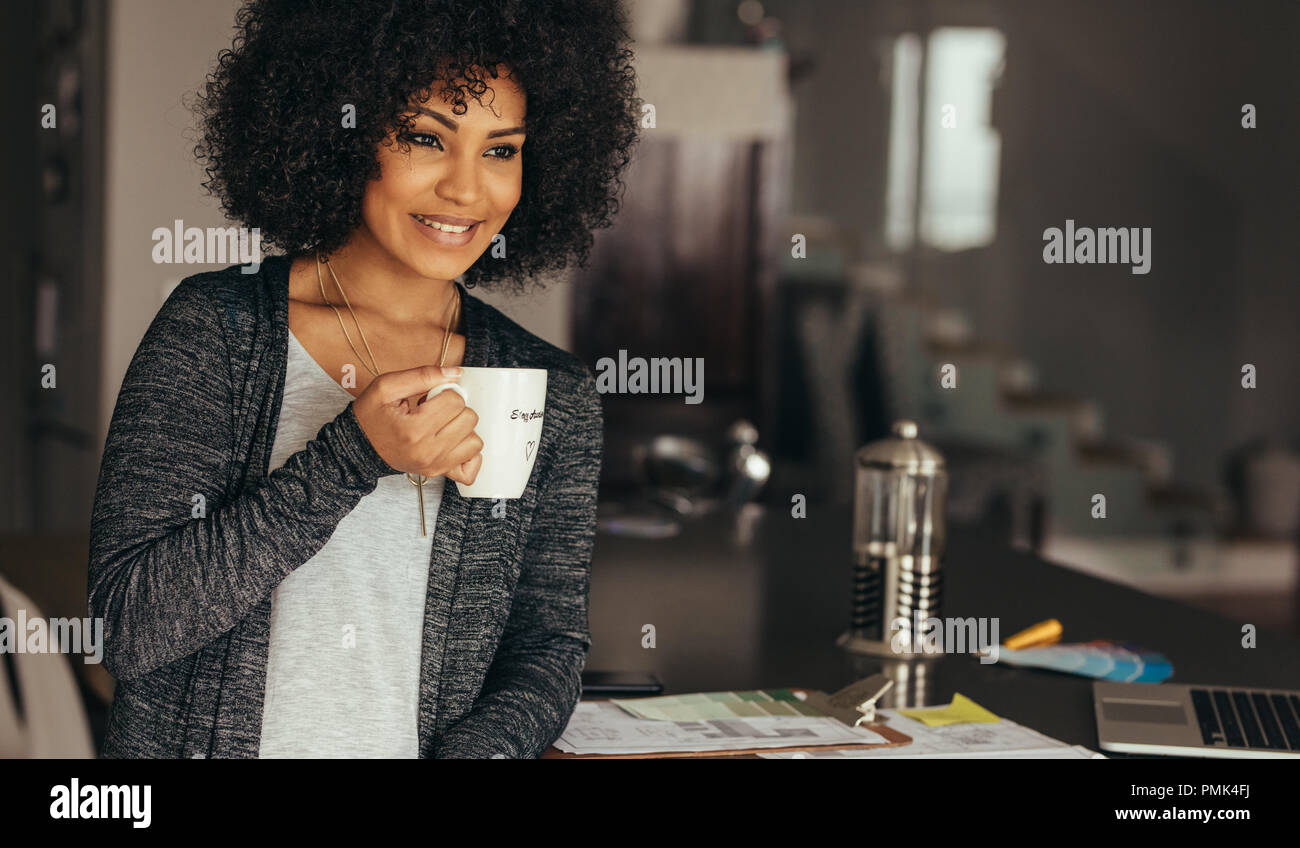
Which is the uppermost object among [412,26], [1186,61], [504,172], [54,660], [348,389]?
[1186,61]

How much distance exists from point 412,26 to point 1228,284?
706 centimetres

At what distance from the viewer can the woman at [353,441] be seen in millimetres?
979

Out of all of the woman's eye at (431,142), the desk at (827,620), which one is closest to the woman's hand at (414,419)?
the woman's eye at (431,142)

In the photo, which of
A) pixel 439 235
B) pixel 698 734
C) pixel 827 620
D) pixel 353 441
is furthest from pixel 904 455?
pixel 353 441

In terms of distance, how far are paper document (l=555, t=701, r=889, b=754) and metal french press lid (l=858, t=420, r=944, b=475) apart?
0.45m

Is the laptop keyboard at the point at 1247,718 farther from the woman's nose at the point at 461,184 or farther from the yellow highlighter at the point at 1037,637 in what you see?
the woman's nose at the point at 461,184

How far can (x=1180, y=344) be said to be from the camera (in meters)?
7.32

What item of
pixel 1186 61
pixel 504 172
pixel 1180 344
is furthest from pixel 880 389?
pixel 504 172

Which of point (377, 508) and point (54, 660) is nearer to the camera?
point (377, 508)

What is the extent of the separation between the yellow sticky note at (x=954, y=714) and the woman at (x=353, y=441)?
337mm

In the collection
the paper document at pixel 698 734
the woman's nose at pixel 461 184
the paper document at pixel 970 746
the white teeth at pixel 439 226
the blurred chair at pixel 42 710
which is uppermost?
the woman's nose at pixel 461 184

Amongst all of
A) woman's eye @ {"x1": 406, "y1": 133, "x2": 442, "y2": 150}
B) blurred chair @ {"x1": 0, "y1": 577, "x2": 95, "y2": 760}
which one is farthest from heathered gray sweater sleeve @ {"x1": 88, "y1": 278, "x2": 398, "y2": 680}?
blurred chair @ {"x1": 0, "y1": 577, "x2": 95, "y2": 760}
